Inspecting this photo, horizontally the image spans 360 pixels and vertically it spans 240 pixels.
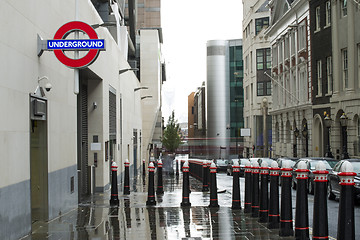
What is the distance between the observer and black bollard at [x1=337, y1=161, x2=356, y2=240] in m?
6.45

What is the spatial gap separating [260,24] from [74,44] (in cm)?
5475

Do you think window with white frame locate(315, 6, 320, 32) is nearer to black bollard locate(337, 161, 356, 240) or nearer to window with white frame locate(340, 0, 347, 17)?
window with white frame locate(340, 0, 347, 17)

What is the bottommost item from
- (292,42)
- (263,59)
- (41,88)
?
(41,88)

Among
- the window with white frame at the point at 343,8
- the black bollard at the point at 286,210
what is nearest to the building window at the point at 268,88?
the window with white frame at the point at 343,8

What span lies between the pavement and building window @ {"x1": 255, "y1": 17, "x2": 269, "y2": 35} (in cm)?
5066

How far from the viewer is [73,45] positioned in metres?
10.6

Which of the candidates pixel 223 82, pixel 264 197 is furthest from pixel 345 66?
pixel 223 82

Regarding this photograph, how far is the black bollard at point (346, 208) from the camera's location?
6453 mm

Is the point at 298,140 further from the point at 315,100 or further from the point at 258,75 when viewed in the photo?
the point at 258,75

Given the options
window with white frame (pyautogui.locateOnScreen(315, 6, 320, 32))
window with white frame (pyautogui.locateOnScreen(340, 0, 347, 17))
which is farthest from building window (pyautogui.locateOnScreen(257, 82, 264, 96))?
window with white frame (pyautogui.locateOnScreen(340, 0, 347, 17))

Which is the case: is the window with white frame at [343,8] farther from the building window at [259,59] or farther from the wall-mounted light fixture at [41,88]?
the building window at [259,59]

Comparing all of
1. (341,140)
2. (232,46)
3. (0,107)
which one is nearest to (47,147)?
(0,107)

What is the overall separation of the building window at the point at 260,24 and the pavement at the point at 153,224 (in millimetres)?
50657

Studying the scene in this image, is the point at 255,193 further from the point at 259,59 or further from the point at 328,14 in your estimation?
the point at 259,59
